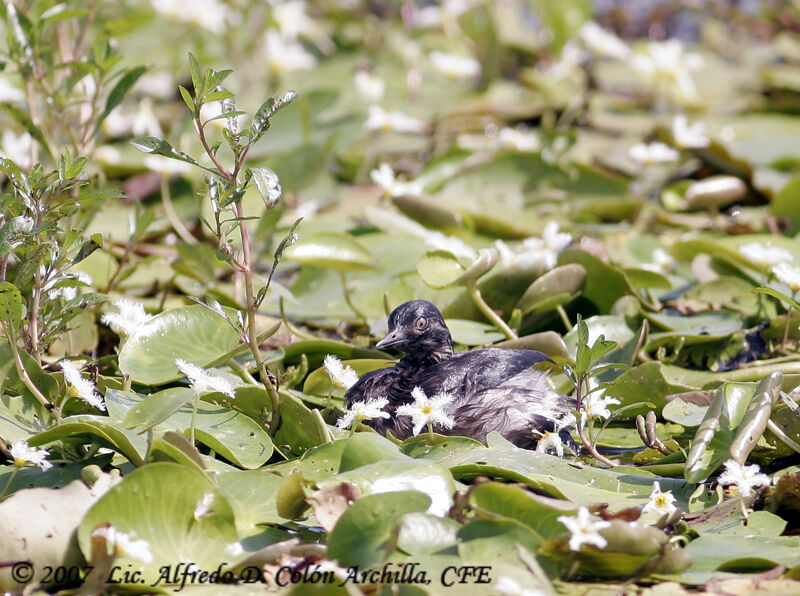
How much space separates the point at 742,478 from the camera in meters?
2.46

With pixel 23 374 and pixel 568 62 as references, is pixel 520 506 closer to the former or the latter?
pixel 23 374

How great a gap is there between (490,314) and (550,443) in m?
0.78

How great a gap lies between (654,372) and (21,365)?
71.7 inches

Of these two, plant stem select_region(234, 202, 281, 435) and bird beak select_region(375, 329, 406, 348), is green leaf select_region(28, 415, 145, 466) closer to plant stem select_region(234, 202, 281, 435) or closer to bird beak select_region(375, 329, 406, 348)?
plant stem select_region(234, 202, 281, 435)

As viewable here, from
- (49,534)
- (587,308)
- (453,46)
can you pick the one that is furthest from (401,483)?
(453,46)

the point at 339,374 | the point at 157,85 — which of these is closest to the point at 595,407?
the point at 339,374

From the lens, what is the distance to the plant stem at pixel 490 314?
3436mm

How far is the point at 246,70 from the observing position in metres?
6.67

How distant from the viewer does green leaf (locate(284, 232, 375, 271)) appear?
3.64 metres

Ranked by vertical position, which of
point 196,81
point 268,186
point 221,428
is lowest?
point 221,428

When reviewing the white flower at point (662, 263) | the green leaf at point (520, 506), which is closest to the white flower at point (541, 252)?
the white flower at point (662, 263)

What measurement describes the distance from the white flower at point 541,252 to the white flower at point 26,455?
1.85m

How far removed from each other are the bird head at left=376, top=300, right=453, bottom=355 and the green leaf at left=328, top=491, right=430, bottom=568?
1018 millimetres

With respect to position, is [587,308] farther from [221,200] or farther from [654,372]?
[221,200]
